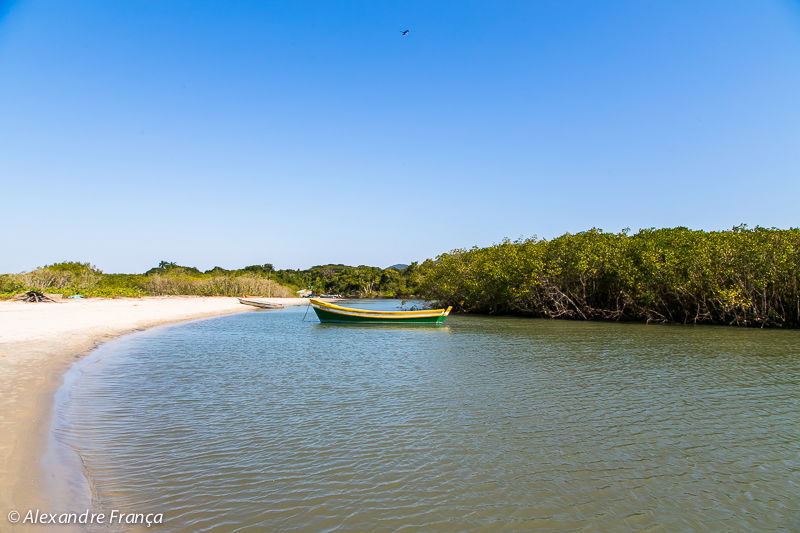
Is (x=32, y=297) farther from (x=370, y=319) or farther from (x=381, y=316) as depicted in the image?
(x=381, y=316)

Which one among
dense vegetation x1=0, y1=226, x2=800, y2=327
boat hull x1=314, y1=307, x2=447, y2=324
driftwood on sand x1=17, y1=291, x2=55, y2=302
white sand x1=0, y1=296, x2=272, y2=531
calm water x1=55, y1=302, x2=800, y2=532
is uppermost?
dense vegetation x1=0, y1=226, x2=800, y2=327

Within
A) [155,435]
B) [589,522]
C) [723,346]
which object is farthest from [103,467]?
[723,346]

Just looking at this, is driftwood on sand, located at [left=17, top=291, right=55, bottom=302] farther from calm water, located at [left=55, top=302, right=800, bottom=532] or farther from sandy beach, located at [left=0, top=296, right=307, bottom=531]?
calm water, located at [left=55, top=302, right=800, bottom=532]

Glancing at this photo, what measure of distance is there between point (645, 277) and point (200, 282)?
65047 mm

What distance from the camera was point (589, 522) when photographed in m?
4.75

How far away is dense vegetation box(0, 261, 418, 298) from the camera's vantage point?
51719 millimetres

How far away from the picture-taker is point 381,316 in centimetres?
2970

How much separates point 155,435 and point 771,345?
73.7ft

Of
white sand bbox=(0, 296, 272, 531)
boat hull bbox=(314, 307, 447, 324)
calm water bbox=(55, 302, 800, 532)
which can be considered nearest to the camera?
calm water bbox=(55, 302, 800, 532)

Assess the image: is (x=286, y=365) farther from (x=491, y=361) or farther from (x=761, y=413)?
(x=761, y=413)

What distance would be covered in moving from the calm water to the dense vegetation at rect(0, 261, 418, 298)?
3686 centimetres

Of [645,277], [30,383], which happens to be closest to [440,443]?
[30,383]

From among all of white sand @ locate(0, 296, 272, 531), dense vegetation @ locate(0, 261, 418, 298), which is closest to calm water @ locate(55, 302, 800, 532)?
white sand @ locate(0, 296, 272, 531)

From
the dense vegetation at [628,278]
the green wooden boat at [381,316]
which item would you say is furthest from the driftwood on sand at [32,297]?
the green wooden boat at [381,316]
